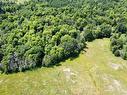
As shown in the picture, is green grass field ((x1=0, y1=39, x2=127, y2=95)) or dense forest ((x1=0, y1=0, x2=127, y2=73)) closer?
green grass field ((x1=0, y1=39, x2=127, y2=95))

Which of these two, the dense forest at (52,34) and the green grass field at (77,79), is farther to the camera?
the dense forest at (52,34)

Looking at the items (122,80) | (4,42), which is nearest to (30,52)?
(4,42)

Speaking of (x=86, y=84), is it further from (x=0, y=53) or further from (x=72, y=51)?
→ (x=0, y=53)

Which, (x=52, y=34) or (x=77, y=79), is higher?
(x=52, y=34)

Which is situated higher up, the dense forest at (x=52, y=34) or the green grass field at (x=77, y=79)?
the dense forest at (x=52, y=34)
